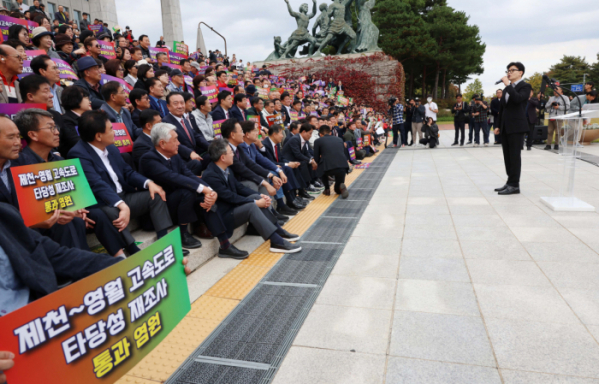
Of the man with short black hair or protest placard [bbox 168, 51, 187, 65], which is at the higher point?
protest placard [bbox 168, 51, 187, 65]

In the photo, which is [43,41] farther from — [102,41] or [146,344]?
[146,344]

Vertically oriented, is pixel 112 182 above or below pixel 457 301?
above

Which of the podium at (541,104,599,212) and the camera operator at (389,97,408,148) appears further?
the camera operator at (389,97,408,148)

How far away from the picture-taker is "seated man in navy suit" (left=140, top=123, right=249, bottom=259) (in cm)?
373

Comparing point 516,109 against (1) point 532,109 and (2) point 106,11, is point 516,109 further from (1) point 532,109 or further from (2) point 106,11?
(2) point 106,11

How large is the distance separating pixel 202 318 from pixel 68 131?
2.32 metres

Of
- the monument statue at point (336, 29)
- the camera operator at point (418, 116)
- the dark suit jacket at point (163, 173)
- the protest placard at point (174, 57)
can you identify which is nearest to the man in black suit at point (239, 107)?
the dark suit jacket at point (163, 173)

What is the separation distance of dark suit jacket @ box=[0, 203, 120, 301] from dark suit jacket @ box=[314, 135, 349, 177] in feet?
16.3

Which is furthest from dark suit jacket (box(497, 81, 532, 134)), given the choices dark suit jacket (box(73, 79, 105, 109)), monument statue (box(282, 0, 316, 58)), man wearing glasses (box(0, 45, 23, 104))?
monument statue (box(282, 0, 316, 58))

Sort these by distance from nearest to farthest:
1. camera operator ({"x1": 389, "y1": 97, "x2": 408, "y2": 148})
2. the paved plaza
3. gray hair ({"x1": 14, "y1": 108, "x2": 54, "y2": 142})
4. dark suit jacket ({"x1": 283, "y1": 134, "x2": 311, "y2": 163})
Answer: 1. the paved plaza
2. gray hair ({"x1": 14, "y1": 108, "x2": 54, "y2": 142})
3. dark suit jacket ({"x1": 283, "y1": 134, "x2": 311, "y2": 163})
4. camera operator ({"x1": 389, "y1": 97, "x2": 408, "y2": 148})

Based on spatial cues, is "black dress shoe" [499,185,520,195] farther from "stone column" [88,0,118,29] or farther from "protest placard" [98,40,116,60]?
"stone column" [88,0,118,29]

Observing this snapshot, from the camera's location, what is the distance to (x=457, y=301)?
283 cm

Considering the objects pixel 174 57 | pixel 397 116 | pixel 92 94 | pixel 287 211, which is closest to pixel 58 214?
pixel 92 94

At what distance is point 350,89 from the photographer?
942 inches
